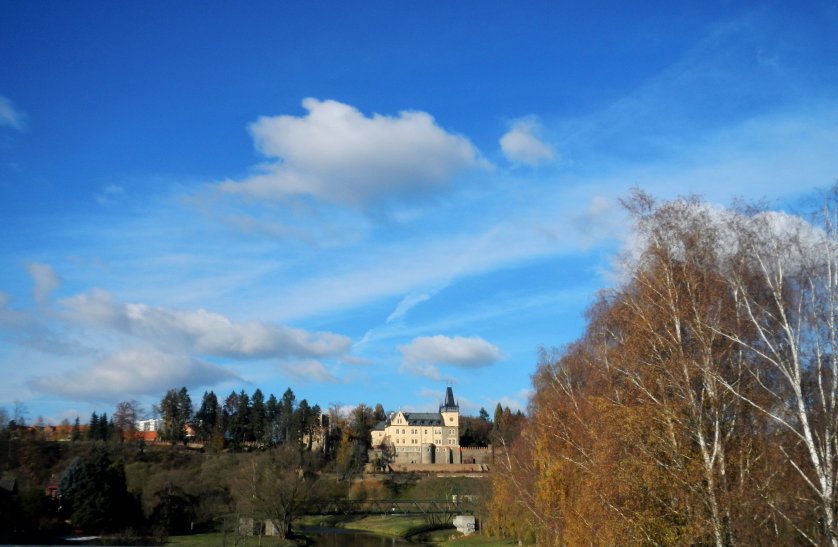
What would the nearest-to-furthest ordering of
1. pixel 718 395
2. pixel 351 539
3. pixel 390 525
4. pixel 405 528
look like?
pixel 718 395
pixel 351 539
pixel 405 528
pixel 390 525

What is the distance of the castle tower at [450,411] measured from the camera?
157125 mm

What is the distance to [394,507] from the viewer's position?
294 feet

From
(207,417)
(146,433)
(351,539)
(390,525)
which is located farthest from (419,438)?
(351,539)

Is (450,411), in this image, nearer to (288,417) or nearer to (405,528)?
(288,417)

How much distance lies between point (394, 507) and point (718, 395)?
246 feet

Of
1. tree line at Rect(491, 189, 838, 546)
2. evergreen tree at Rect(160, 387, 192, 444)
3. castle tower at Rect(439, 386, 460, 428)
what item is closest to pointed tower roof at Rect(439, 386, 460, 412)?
castle tower at Rect(439, 386, 460, 428)

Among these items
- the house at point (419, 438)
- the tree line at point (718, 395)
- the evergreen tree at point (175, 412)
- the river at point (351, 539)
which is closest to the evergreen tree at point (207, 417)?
the evergreen tree at point (175, 412)

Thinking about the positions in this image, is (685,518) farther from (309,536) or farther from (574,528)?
(309,536)

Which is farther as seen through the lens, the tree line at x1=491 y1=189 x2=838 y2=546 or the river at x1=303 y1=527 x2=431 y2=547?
the river at x1=303 y1=527 x2=431 y2=547

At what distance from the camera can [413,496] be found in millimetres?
101750

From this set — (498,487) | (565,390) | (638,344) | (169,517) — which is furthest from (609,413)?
(169,517)

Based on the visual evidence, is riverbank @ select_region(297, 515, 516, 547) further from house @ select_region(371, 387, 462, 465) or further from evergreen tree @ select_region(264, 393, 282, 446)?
house @ select_region(371, 387, 462, 465)

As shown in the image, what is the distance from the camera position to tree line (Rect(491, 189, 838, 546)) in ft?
60.7

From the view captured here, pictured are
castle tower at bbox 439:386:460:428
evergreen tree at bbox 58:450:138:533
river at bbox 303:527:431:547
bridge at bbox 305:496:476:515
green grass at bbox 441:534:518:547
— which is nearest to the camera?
evergreen tree at bbox 58:450:138:533
